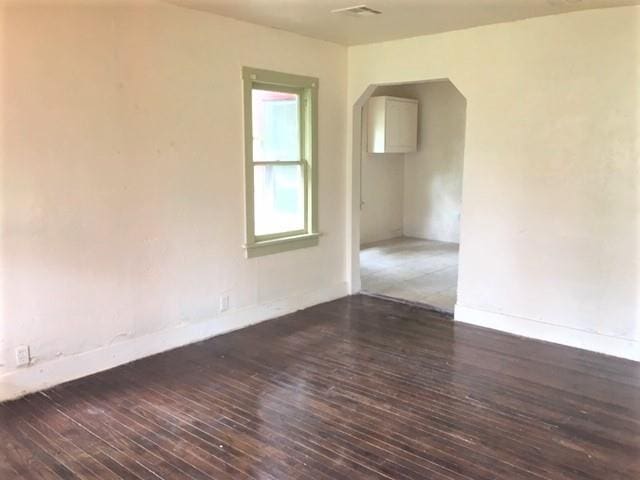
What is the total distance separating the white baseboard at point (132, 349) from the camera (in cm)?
341

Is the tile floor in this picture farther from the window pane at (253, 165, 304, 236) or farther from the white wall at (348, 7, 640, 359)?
the window pane at (253, 165, 304, 236)

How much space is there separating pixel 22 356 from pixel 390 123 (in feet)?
19.7

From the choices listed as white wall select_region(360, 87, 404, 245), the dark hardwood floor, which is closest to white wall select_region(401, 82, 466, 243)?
white wall select_region(360, 87, 404, 245)

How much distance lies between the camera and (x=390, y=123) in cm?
811

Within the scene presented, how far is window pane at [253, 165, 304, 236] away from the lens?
4.83m

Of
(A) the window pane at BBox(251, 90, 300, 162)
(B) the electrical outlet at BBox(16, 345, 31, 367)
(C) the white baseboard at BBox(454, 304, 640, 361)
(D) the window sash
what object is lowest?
(C) the white baseboard at BBox(454, 304, 640, 361)

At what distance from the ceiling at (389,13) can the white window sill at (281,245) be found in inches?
70.4

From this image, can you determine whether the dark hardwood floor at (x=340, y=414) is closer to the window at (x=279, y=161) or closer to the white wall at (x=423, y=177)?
the window at (x=279, y=161)

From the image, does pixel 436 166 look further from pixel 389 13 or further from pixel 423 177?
pixel 389 13

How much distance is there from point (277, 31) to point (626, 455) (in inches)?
152

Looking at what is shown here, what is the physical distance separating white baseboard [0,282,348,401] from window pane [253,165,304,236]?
2.22 ft

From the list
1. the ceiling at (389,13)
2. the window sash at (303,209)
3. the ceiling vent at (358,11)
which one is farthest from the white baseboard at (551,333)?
the ceiling vent at (358,11)

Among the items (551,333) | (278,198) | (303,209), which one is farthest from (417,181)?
(551,333)

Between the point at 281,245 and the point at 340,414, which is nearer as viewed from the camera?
the point at 340,414
